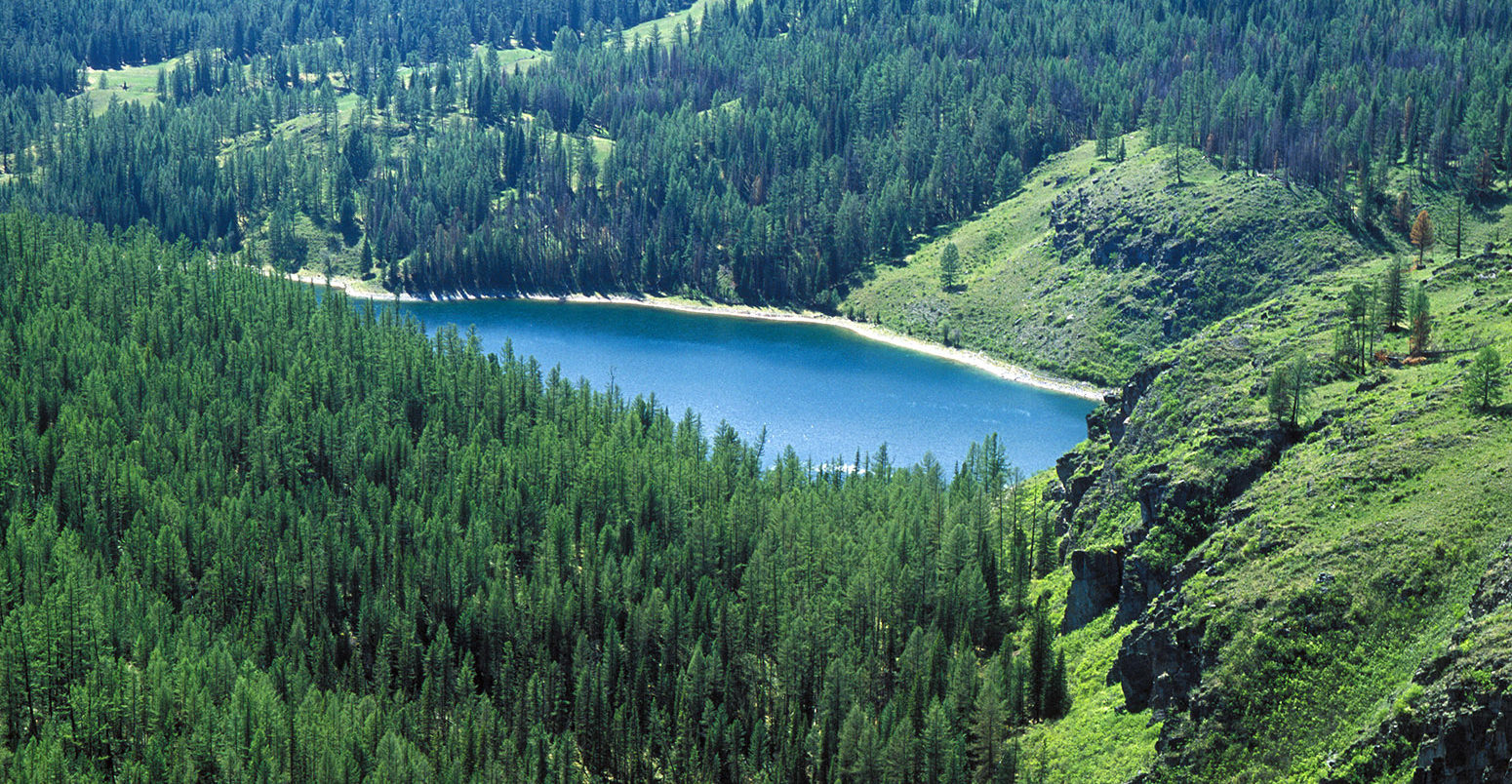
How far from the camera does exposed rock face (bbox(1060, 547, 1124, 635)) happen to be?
127250 millimetres

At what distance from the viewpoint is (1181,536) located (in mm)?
120125

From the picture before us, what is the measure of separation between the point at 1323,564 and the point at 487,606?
262 ft

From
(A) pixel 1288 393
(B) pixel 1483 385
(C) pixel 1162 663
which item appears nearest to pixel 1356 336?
(A) pixel 1288 393

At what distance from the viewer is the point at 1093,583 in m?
128

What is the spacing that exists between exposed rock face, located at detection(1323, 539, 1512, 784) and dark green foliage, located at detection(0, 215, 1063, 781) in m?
30.8

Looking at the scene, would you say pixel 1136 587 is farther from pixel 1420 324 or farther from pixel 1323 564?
pixel 1420 324

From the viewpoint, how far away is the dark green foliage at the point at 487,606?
400ft

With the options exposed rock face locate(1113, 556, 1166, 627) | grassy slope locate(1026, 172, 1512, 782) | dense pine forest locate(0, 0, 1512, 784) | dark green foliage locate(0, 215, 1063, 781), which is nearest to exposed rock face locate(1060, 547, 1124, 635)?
dense pine forest locate(0, 0, 1512, 784)

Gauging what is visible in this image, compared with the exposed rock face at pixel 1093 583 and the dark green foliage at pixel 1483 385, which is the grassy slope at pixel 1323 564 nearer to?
the dark green foliage at pixel 1483 385

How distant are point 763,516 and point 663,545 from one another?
1250cm

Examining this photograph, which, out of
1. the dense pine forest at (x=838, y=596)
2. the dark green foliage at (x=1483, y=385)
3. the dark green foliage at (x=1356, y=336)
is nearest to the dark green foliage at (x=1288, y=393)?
the dense pine forest at (x=838, y=596)

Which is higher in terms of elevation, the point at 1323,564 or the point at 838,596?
the point at 1323,564

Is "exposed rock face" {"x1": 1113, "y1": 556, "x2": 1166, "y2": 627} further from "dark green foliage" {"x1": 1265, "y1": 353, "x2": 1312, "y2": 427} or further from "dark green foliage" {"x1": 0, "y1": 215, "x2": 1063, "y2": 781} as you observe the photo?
"dark green foliage" {"x1": 1265, "y1": 353, "x2": 1312, "y2": 427}

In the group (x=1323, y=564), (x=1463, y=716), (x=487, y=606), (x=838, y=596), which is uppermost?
(x=1323, y=564)
